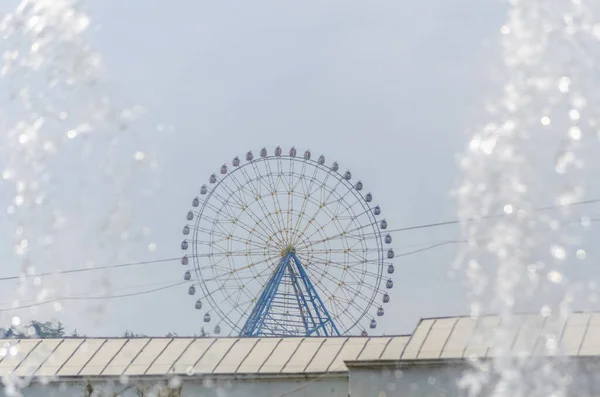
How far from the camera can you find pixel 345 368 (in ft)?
155

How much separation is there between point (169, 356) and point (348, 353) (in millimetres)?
6802

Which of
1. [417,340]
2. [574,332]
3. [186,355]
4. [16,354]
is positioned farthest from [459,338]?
[16,354]

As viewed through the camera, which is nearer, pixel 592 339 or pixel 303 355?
pixel 592 339

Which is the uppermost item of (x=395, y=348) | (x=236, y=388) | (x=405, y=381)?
(x=236, y=388)

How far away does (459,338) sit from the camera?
149ft

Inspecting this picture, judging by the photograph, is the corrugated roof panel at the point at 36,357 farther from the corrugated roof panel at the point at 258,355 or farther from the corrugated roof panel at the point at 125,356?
the corrugated roof panel at the point at 258,355

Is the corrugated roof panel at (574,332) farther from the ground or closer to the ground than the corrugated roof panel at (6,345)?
closer to the ground

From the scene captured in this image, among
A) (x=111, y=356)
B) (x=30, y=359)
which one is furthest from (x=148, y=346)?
(x=30, y=359)

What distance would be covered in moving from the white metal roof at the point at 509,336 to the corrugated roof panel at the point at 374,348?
1.30 meters

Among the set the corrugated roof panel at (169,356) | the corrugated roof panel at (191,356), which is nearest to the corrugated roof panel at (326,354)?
the corrugated roof panel at (191,356)

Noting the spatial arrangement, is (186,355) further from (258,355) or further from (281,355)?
(281,355)

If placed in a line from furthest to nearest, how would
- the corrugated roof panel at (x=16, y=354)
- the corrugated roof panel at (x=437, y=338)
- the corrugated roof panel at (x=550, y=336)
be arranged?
1. the corrugated roof panel at (x=16, y=354)
2. the corrugated roof panel at (x=437, y=338)
3. the corrugated roof panel at (x=550, y=336)

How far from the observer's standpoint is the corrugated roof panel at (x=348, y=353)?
157ft

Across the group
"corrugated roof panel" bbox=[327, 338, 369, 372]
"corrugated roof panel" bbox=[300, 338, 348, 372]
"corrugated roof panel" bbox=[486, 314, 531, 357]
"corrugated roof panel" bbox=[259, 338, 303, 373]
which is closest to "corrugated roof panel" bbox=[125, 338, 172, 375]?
"corrugated roof panel" bbox=[259, 338, 303, 373]
